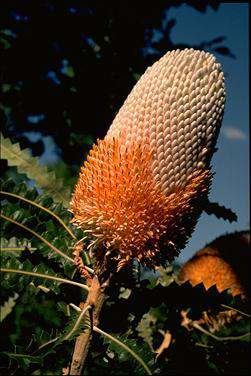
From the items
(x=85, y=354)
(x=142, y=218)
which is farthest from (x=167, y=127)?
(x=85, y=354)

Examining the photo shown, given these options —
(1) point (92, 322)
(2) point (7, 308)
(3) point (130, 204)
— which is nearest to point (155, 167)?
(3) point (130, 204)

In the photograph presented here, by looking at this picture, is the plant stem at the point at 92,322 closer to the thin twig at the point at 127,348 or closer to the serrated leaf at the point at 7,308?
the thin twig at the point at 127,348

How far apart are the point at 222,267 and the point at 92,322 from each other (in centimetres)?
165

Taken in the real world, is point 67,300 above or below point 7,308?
above

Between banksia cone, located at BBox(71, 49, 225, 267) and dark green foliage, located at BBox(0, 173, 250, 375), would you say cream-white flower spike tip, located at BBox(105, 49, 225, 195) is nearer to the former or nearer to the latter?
banksia cone, located at BBox(71, 49, 225, 267)

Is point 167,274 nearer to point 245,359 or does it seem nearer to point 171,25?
point 245,359

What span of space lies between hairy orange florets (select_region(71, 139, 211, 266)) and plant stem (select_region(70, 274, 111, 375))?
125 millimetres

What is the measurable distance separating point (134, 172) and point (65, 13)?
8.50 ft

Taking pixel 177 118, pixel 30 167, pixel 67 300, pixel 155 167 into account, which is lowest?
pixel 67 300

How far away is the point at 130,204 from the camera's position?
1.22 metres

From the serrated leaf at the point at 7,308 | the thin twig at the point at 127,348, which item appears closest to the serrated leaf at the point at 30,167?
the thin twig at the point at 127,348

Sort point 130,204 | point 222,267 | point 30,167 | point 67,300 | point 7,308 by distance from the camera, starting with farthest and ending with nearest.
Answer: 1. point 222,267
2. point 7,308
3. point 30,167
4. point 67,300
5. point 130,204

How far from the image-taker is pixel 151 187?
123cm

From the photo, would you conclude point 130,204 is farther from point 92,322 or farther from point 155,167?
point 92,322
